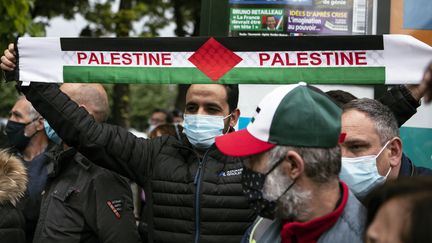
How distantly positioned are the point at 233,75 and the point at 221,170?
20.6 inches

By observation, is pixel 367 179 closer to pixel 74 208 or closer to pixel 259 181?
pixel 259 181

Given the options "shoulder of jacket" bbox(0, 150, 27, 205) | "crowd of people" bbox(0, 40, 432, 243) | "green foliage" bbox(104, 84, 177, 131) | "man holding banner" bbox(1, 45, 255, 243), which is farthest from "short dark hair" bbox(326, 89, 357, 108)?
"green foliage" bbox(104, 84, 177, 131)

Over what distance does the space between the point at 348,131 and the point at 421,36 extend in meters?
1.53

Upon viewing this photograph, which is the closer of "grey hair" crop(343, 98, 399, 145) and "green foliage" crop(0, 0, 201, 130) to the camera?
"grey hair" crop(343, 98, 399, 145)

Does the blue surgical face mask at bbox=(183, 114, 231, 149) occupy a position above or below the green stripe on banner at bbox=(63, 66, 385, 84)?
below

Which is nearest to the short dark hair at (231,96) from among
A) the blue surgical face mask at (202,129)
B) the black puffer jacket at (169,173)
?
the blue surgical face mask at (202,129)

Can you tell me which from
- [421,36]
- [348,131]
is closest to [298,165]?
[348,131]

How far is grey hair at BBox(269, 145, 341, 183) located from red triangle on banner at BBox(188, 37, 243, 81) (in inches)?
46.6

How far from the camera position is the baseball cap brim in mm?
2418

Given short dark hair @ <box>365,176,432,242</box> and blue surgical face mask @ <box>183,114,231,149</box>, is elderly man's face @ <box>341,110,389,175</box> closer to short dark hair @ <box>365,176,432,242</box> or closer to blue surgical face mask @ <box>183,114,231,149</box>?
blue surgical face mask @ <box>183,114,231,149</box>

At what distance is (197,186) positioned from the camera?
3383mm

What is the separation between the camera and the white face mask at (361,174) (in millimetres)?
3189

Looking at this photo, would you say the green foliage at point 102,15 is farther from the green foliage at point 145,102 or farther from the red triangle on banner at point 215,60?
the green foliage at point 145,102

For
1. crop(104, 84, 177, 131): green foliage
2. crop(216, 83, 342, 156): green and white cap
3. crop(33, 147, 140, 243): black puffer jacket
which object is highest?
crop(216, 83, 342, 156): green and white cap
